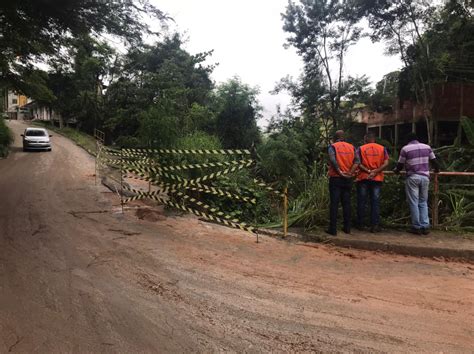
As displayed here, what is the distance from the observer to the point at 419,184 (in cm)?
696

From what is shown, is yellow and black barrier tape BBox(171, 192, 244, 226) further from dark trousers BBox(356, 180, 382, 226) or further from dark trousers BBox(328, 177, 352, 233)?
dark trousers BBox(356, 180, 382, 226)

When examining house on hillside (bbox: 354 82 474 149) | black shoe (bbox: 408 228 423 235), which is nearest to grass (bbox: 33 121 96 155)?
house on hillside (bbox: 354 82 474 149)

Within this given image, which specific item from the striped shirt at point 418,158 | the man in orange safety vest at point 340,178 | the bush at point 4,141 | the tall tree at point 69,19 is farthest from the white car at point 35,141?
the striped shirt at point 418,158

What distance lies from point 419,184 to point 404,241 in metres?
1.16

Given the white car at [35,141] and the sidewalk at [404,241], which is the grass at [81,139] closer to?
the white car at [35,141]

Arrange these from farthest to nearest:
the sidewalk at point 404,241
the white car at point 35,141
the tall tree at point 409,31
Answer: the white car at point 35,141 < the tall tree at point 409,31 < the sidewalk at point 404,241

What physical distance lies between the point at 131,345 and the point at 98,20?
8461mm

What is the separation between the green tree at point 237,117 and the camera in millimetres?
22234

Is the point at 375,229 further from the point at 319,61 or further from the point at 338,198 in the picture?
the point at 319,61

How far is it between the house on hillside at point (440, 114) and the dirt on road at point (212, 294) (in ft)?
46.1

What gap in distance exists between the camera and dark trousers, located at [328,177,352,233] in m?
6.98

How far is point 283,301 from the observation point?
424 centimetres

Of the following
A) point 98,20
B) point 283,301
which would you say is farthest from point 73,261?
point 98,20

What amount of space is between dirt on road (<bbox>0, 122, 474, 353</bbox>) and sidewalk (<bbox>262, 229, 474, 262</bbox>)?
0.93 ft
